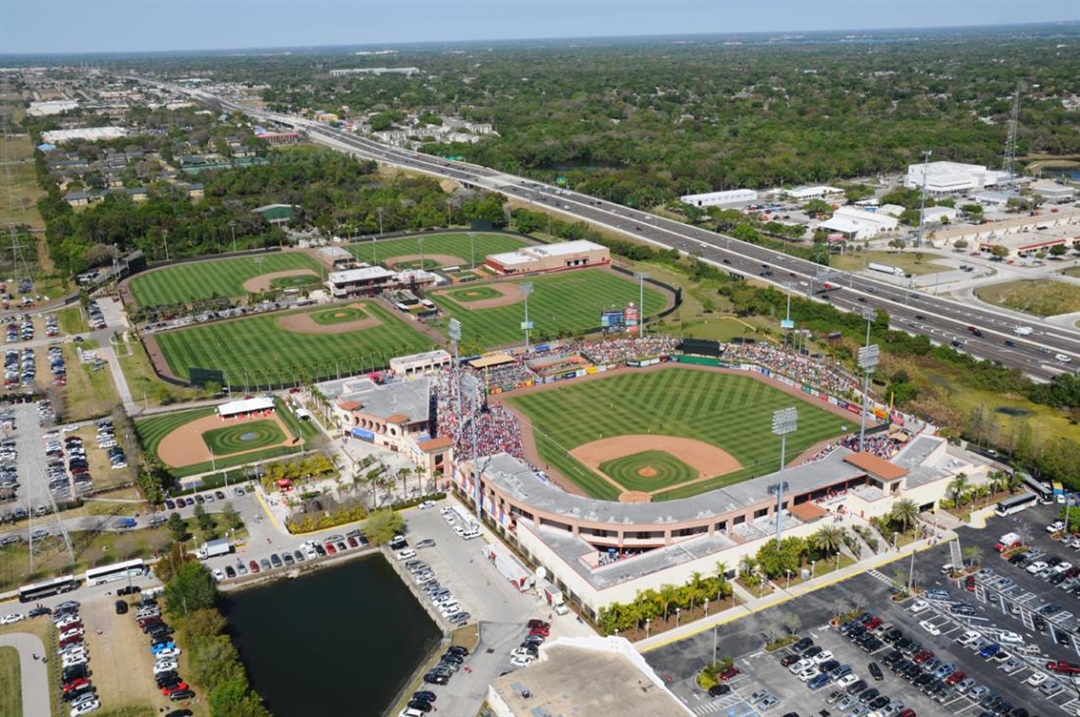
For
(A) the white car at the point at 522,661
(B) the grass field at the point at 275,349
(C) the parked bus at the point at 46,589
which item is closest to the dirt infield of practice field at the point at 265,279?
(B) the grass field at the point at 275,349

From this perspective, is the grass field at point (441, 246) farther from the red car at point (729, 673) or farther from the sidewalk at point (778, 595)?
the red car at point (729, 673)

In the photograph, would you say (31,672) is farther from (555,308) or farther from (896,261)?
(896,261)

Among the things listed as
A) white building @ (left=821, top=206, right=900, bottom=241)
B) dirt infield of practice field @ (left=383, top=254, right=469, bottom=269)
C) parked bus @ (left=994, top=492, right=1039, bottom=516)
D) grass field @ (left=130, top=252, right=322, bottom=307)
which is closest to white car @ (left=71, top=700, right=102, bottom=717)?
parked bus @ (left=994, top=492, right=1039, bottom=516)

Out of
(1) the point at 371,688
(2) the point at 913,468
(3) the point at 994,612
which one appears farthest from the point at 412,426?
(3) the point at 994,612

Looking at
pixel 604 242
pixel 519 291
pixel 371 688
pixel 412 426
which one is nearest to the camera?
pixel 371 688

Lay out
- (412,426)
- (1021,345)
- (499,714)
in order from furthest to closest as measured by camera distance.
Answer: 1. (1021,345)
2. (412,426)
3. (499,714)

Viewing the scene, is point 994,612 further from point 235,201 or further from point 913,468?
point 235,201

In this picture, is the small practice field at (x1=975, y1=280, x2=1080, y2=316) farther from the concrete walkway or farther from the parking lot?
the concrete walkway
